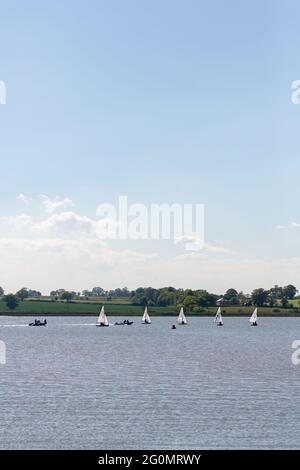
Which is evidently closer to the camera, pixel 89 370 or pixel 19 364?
pixel 89 370

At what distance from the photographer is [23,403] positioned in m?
93.3

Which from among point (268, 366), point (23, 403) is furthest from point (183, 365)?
point (23, 403)

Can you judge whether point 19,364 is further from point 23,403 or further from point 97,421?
point 97,421

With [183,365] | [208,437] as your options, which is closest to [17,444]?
[208,437]

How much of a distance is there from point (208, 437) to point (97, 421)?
44.0 feet

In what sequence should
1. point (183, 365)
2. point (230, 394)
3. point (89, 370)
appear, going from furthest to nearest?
point (183, 365) < point (89, 370) < point (230, 394)

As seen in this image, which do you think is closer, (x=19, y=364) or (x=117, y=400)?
(x=117, y=400)

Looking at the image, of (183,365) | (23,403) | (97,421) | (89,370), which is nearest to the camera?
(97,421)

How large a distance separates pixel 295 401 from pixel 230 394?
954 cm
